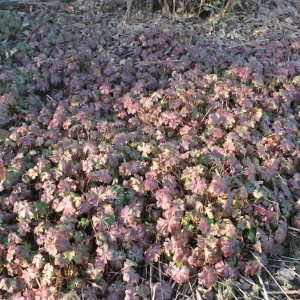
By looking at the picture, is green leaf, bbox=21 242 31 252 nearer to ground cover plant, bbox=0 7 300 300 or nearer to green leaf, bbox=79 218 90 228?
ground cover plant, bbox=0 7 300 300

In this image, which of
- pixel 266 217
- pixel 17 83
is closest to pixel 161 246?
pixel 266 217

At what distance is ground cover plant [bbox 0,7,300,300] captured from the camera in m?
2.76

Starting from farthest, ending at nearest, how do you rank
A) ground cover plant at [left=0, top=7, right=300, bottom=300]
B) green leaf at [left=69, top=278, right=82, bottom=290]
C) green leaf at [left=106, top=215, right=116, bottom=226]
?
green leaf at [left=106, top=215, right=116, bottom=226] → ground cover plant at [left=0, top=7, right=300, bottom=300] → green leaf at [left=69, top=278, right=82, bottom=290]

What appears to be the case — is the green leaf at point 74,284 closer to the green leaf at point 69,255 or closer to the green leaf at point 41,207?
the green leaf at point 69,255

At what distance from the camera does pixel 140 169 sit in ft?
10.9

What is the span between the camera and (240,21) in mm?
6176

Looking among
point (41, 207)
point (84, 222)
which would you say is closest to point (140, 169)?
point (84, 222)

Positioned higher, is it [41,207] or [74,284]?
[41,207]

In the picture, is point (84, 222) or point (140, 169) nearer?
point (84, 222)

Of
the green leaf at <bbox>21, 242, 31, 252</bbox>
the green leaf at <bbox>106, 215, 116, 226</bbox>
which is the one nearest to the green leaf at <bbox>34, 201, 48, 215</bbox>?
the green leaf at <bbox>21, 242, 31, 252</bbox>

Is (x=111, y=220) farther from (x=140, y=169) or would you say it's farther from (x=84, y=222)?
(x=140, y=169)

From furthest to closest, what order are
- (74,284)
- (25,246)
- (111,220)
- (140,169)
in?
(140,169) < (111,220) < (25,246) < (74,284)

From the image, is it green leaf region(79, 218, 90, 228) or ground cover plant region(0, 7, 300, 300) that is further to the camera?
green leaf region(79, 218, 90, 228)

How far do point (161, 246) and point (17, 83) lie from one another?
2831 millimetres
